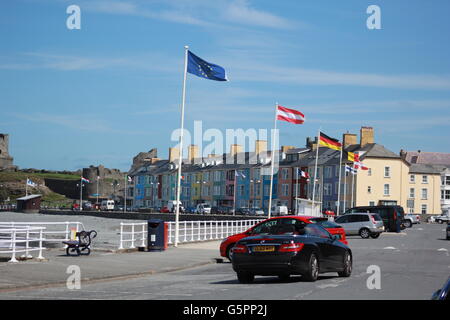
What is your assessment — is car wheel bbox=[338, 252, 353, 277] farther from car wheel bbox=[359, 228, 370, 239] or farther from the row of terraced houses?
the row of terraced houses

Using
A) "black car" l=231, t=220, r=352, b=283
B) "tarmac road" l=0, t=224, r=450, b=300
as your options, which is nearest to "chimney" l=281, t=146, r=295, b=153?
"tarmac road" l=0, t=224, r=450, b=300

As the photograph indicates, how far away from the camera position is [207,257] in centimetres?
2830

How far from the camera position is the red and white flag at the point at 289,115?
4888 centimetres

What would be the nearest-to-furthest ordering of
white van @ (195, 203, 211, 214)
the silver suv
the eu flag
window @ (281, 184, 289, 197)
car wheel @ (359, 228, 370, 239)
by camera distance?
the eu flag
the silver suv
car wheel @ (359, 228, 370, 239)
white van @ (195, 203, 211, 214)
window @ (281, 184, 289, 197)

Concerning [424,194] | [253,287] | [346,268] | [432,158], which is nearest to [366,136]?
[424,194]

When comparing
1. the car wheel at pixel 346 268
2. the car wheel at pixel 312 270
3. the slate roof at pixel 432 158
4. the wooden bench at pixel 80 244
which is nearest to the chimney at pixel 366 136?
the slate roof at pixel 432 158

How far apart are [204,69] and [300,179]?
8092cm

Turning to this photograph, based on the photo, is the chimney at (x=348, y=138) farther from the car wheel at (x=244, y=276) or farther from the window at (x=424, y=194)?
the car wheel at (x=244, y=276)

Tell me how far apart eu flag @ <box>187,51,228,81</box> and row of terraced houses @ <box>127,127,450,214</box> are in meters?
53.5

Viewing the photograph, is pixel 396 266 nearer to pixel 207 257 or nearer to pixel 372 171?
pixel 207 257

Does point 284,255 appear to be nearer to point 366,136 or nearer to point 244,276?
point 244,276

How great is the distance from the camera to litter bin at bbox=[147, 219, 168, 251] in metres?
30.0

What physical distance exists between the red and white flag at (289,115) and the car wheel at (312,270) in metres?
31.1

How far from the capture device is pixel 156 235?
99.3ft
